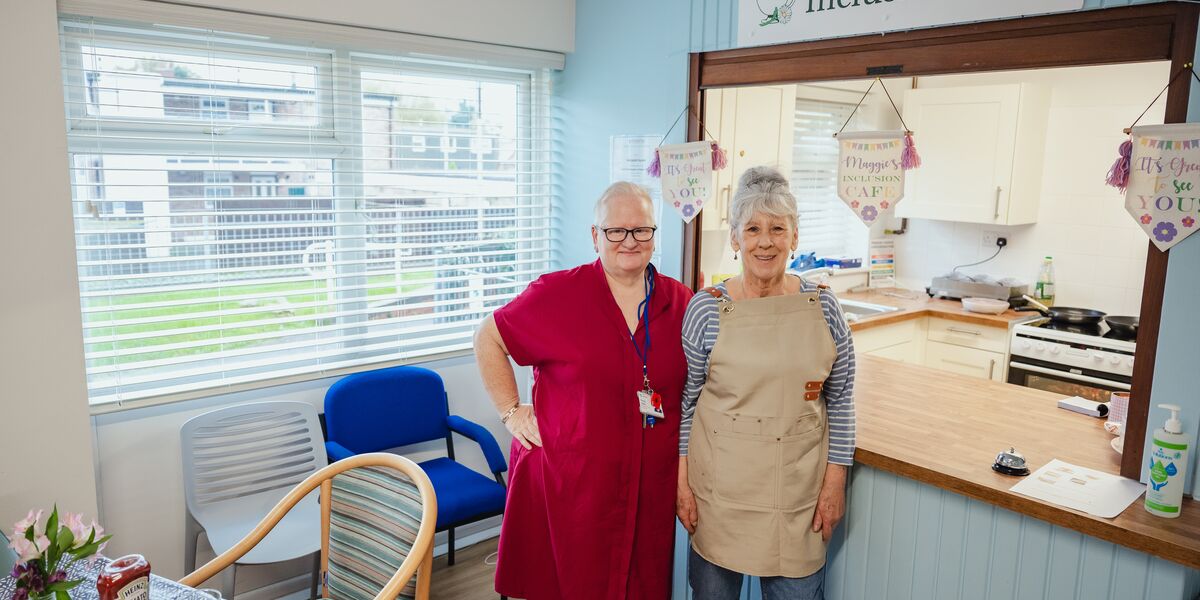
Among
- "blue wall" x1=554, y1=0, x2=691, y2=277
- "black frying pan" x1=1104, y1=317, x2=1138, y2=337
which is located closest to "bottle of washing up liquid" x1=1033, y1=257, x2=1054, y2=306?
"black frying pan" x1=1104, y1=317, x2=1138, y2=337

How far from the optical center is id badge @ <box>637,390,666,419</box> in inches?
77.1

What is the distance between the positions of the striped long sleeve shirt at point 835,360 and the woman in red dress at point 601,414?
1.8 inches

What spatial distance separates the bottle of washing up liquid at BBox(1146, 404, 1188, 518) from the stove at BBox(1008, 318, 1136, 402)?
5.86ft

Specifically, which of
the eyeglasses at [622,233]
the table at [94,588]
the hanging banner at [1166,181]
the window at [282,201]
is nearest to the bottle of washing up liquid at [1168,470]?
the hanging banner at [1166,181]

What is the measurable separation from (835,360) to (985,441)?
573 millimetres

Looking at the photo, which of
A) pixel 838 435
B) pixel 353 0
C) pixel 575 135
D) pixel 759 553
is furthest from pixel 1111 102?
pixel 353 0

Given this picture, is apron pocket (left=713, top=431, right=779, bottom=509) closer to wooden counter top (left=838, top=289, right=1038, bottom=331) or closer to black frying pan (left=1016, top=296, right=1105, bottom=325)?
wooden counter top (left=838, top=289, right=1038, bottom=331)

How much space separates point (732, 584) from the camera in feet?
6.86

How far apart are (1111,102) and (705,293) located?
3.01 metres

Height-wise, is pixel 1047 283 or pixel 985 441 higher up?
pixel 1047 283

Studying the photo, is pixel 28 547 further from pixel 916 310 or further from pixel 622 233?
pixel 916 310

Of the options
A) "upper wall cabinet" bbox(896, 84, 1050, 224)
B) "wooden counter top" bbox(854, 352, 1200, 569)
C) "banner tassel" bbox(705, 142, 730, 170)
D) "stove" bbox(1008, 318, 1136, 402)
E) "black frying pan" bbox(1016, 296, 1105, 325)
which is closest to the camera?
"wooden counter top" bbox(854, 352, 1200, 569)

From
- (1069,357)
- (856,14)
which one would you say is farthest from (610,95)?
(1069,357)

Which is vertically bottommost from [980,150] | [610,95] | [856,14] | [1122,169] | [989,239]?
[989,239]
